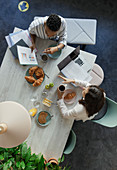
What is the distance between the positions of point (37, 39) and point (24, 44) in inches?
7.0

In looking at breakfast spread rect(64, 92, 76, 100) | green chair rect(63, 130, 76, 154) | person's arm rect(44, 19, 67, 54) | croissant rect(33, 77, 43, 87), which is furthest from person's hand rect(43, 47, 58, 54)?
green chair rect(63, 130, 76, 154)

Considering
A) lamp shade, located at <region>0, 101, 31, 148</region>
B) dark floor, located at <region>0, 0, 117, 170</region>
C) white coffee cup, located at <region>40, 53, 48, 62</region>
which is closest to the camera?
lamp shade, located at <region>0, 101, 31, 148</region>

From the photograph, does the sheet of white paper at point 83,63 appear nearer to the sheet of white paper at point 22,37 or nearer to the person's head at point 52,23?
the person's head at point 52,23

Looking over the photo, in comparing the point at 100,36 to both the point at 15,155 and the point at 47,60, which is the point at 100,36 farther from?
the point at 15,155

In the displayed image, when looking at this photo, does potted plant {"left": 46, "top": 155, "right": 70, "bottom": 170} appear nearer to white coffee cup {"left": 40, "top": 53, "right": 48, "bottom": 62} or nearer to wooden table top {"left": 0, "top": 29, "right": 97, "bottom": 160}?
wooden table top {"left": 0, "top": 29, "right": 97, "bottom": 160}

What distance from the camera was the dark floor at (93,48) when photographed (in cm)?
277

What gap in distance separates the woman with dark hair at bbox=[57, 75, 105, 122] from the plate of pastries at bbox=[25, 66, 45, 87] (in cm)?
28

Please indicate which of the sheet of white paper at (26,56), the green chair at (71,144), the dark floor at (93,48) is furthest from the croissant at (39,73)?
the dark floor at (93,48)

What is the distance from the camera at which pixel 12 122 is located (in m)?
0.94

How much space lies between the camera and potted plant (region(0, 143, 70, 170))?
1573 mm

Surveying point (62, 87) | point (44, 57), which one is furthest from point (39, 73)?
point (62, 87)

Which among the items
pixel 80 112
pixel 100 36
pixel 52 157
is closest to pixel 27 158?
pixel 52 157

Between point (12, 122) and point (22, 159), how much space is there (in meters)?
0.94

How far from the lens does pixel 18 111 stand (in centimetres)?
95
